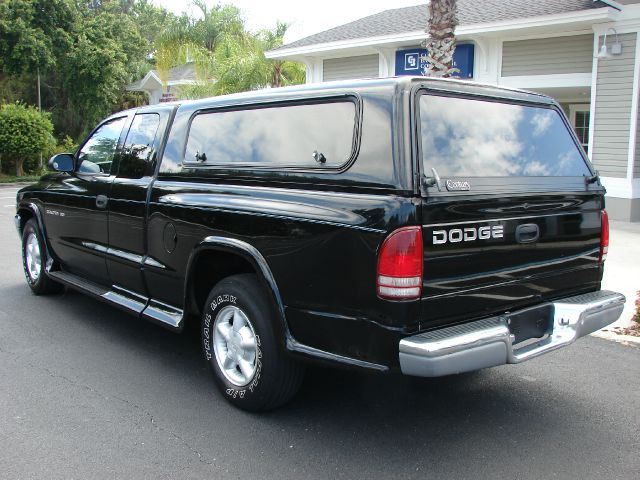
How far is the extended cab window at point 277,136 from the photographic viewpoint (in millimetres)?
3496

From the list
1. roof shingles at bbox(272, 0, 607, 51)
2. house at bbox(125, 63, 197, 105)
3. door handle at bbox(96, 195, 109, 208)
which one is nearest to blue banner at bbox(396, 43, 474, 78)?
roof shingles at bbox(272, 0, 607, 51)

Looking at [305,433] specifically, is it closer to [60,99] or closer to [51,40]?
[51,40]

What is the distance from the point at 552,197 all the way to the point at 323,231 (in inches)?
57.5

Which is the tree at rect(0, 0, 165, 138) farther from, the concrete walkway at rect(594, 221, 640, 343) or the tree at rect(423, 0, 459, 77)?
the concrete walkway at rect(594, 221, 640, 343)

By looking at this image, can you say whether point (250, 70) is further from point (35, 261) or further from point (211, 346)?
point (211, 346)

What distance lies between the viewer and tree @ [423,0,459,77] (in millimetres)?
9617

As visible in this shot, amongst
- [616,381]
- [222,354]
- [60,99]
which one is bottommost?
[616,381]

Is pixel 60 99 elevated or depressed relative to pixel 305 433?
elevated

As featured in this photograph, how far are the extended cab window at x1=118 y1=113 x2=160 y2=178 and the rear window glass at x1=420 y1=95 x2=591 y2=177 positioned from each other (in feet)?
7.69

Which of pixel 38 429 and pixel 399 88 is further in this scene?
pixel 38 429

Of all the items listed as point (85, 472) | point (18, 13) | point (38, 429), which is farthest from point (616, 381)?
point (18, 13)

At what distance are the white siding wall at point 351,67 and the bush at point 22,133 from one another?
12919 millimetres

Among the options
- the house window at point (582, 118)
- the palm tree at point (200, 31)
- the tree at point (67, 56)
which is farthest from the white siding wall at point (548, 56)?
the palm tree at point (200, 31)

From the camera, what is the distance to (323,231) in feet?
10.9
